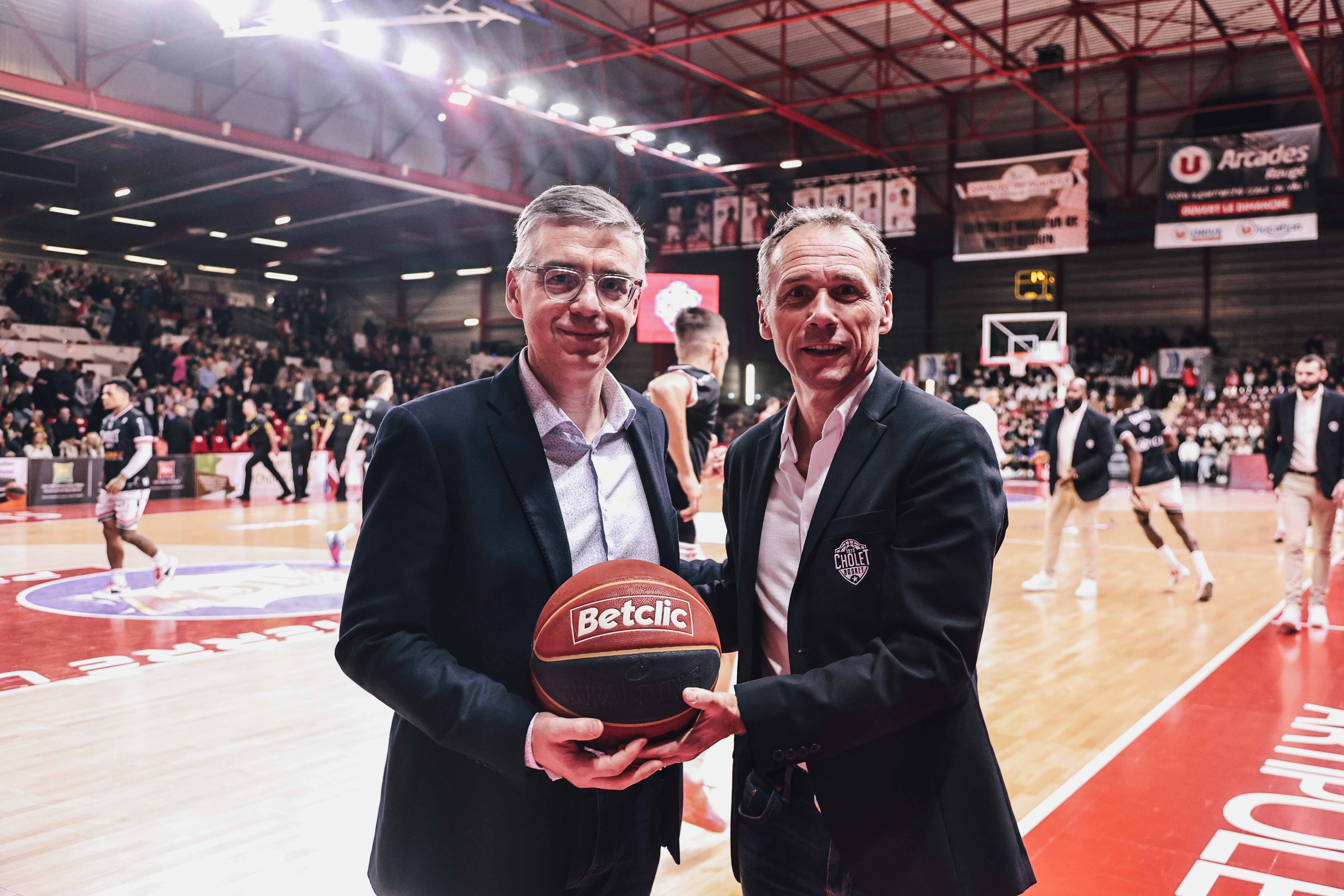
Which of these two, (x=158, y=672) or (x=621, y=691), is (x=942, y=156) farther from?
(x=621, y=691)

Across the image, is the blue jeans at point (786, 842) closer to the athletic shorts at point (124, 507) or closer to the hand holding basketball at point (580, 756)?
the hand holding basketball at point (580, 756)

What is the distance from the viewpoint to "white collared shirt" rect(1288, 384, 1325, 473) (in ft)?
21.1

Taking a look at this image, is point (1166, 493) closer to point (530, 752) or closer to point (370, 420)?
point (370, 420)

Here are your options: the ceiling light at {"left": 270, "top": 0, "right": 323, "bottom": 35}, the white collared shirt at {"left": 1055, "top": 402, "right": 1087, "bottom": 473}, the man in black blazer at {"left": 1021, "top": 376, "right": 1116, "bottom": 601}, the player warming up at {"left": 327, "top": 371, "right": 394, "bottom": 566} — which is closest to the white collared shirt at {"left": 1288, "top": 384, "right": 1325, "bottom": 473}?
the man in black blazer at {"left": 1021, "top": 376, "right": 1116, "bottom": 601}

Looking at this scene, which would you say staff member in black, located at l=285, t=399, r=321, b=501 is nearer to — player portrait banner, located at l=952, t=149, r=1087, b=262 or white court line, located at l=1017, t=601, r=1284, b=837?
player portrait banner, located at l=952, t=149, r=1087, b=262

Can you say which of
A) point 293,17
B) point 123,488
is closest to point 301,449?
point 293,17

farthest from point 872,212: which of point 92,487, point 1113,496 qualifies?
point 92,487

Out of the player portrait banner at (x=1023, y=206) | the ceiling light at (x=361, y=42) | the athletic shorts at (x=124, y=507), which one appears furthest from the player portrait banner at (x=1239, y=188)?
the athletic shorts at (x=124, y=507)

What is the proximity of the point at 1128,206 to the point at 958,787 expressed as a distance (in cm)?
2341

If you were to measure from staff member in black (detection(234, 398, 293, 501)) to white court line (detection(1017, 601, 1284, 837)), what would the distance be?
13.8 metres

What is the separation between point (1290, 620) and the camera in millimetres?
6812

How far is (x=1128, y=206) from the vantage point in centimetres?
2198

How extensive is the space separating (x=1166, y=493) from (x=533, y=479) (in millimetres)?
8314

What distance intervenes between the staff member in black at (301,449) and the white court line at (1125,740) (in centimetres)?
1362
